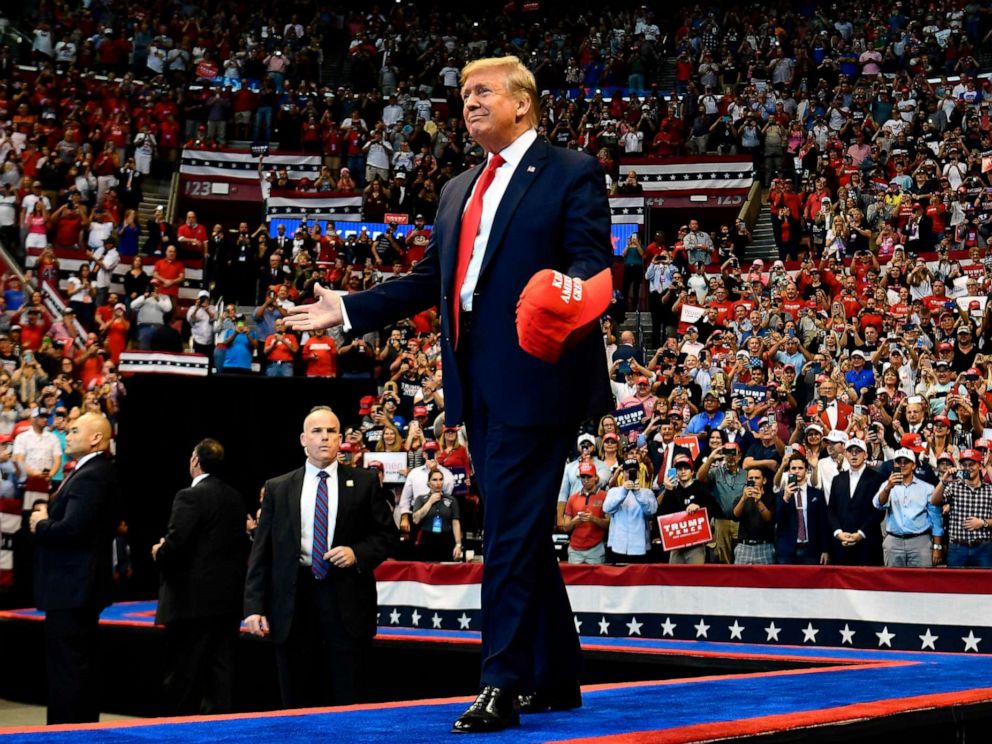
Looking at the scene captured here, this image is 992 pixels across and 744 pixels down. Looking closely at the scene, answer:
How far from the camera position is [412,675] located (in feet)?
29.9

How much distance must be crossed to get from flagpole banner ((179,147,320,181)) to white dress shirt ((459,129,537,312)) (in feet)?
72.9

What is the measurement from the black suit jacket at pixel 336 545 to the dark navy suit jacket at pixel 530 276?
8.79 feet

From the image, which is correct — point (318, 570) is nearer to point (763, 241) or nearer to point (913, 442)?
point (913, 442)

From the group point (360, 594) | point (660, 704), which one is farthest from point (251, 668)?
point (660, 704)

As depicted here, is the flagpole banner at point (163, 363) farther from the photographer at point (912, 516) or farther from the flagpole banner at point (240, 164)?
the photographer at point (912, 516)

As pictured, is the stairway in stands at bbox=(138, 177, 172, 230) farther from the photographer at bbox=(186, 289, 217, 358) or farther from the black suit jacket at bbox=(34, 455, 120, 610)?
the black suit jacket at bbox=(34, 455, 120, 610)

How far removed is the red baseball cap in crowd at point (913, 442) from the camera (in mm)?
11700

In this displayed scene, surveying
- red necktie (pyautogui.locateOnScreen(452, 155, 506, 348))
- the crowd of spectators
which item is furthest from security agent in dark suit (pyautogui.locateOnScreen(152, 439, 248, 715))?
red necktie (pyautogui.locateOnScreen(452, 155, 506, 348))

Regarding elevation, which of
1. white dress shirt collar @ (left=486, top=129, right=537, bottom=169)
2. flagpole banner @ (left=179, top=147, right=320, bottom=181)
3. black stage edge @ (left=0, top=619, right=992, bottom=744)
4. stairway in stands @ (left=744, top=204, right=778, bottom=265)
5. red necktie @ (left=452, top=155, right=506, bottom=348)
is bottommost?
black stage edge @ (left=0, top=619, right=992, bottom=744)

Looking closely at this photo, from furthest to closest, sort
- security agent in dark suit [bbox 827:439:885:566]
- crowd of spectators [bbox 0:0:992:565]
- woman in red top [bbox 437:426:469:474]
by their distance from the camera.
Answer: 1. woman in red top [bbox 437:426:469:474]
2. crowd of spectators [bbox 0:0:992:565]
3. security agent in dark suit [bbox 827:439:885:566]

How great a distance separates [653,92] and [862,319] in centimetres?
1355

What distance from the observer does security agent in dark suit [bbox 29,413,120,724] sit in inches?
277

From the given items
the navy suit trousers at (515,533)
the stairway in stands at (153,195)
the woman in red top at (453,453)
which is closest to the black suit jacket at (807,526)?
A: the woman in red top at (453,453)

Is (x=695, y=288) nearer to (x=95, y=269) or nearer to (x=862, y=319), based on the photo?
(x=862, y=319)
